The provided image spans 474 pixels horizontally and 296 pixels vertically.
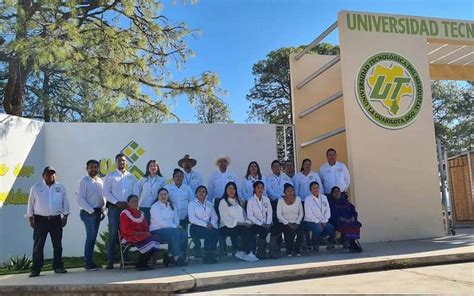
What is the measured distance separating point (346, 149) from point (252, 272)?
463 cm

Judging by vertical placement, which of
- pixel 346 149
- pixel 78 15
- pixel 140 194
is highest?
pixel 78 15

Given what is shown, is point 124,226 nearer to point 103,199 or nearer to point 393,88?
point 103,199

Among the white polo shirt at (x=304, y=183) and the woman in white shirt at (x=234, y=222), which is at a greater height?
the white polo shirt at (x=304, y=183)

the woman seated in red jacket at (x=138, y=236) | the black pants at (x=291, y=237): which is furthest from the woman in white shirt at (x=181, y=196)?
the black pants at (x=291, y=237)

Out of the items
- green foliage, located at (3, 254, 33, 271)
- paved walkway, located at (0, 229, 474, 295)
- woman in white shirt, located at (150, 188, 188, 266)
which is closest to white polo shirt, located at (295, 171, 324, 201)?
paved walkway, located at (0, 229, 474, 295)

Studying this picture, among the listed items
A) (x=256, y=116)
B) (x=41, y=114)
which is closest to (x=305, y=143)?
(x=41, y=114)

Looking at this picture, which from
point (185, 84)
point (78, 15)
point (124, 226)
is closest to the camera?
point (124, 226)

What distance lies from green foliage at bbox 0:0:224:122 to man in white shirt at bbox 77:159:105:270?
4617 mm

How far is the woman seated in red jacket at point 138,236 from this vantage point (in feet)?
22.9

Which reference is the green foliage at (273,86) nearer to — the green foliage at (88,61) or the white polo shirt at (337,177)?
the green foliage at (88,61)

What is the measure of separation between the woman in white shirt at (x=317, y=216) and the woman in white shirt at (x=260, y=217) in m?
0.67

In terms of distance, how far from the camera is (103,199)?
750 centimetres

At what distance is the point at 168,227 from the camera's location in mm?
7336

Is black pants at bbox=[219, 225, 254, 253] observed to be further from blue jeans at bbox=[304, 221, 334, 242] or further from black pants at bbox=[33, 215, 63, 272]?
black pants at bbox=[33, 215, 63, 272]
